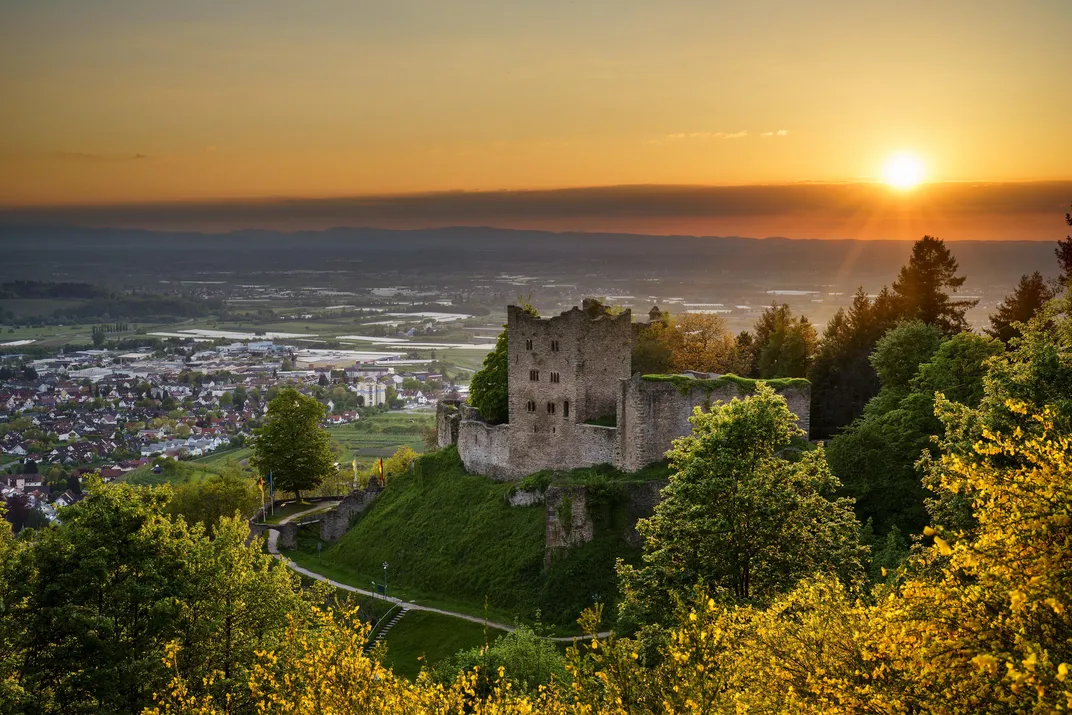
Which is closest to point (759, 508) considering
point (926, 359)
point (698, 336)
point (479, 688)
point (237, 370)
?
point (479, 688)

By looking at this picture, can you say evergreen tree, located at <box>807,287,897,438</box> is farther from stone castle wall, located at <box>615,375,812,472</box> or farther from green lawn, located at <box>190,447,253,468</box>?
green lawn, located at <box>190,447,253,468</box>

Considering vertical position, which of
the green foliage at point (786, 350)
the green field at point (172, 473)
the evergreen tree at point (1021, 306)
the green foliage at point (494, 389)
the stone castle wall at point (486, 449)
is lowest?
the green field at point (172, 473)

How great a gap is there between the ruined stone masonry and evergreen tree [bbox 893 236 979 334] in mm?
14380

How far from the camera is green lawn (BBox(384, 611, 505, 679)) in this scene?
3803cm

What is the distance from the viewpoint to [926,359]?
4484cm

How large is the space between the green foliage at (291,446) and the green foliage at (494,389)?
531 inches

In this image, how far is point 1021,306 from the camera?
49.2 meters

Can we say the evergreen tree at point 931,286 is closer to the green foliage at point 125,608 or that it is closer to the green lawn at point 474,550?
the green lawn at point 474,550

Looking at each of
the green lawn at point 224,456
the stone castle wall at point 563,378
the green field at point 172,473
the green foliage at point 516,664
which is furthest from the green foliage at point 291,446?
the green lawn at point 224,456

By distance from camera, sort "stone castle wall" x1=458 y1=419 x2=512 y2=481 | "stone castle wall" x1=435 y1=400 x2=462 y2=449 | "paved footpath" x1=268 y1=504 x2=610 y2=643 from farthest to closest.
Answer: "stone castle wall" x1=435 y1=400 x2=462 y2=449 → "stone castle wall" x1=458 y1=419 x2=512 y2=481 → "paved footpath" x1=268 y1=504 x2=610 y2=643

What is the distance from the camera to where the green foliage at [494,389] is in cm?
5181

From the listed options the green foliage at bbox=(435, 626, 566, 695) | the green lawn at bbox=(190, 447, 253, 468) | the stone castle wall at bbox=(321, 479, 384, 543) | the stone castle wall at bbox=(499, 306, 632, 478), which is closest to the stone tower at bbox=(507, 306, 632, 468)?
the stone castle wall at bbox=(499, 306, 632, 478)

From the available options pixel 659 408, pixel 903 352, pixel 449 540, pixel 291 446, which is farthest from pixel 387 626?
pixel 903 352

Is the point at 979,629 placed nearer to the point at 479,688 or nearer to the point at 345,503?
the point at 479,688
